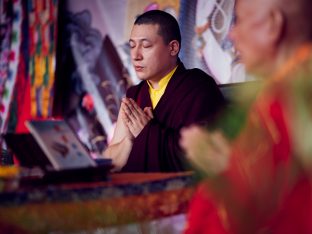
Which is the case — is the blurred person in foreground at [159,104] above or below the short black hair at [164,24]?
below

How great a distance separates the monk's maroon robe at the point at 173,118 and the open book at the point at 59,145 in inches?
15.6

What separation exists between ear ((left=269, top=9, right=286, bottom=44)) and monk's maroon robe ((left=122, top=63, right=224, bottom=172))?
28.9 inches

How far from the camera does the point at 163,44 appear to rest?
1.92 meters

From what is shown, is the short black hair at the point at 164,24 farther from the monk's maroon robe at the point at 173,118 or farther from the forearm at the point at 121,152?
the forearm at the point at 121,152

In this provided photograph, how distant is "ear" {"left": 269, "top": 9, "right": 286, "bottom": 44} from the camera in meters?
1.05

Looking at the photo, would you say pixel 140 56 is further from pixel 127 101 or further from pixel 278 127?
pixel 278 127

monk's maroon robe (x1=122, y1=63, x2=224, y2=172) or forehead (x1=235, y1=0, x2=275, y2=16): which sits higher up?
forehead (x1=235, y1=0, x2=275, y2=16)

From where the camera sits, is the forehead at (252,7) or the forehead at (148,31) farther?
the forehead at (148,31)

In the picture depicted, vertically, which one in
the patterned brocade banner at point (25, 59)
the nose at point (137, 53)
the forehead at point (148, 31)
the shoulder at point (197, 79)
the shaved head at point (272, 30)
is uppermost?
the shaved head at point (272, 30)

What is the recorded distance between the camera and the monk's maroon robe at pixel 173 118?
1.76 metres

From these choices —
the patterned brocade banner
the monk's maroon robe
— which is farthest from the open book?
the patterned brocade banner

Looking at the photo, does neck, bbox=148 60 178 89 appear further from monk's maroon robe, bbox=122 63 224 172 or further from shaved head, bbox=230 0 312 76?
shaved head, bbox=230 0 312 76

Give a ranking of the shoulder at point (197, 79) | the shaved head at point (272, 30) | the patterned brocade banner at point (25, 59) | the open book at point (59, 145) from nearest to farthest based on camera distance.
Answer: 1. the shaved head at point (272, 30)
2. the open book at point (59, 145)
3. the shoulder at point (197, 79)
4. the patterned brocade banner at point (25, 59)

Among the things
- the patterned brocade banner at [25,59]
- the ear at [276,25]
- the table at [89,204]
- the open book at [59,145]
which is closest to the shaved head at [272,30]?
the ear at [276,25]
